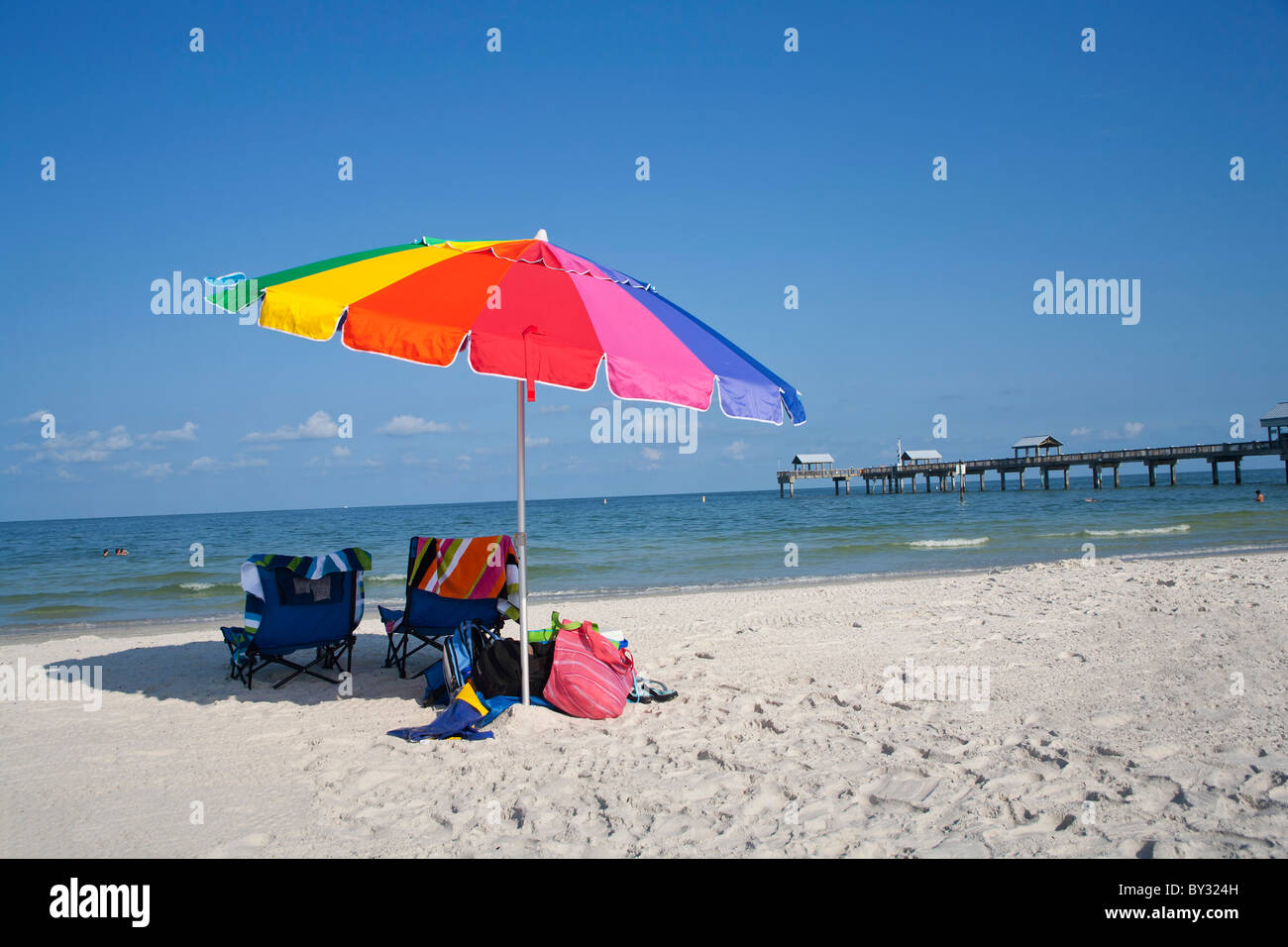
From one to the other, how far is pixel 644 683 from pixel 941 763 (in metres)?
1.95

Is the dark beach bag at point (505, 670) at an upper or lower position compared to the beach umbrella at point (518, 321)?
lower

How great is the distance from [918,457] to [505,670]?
5903 centimetres

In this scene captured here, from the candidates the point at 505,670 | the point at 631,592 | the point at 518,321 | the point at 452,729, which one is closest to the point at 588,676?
the point at 505,670

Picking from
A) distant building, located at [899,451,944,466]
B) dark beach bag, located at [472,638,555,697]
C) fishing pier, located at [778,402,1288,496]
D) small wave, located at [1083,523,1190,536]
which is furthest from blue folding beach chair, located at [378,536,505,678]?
distant building, located at [899,451,944,466]

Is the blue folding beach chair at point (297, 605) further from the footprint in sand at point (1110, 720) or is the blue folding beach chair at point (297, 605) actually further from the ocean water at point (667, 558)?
the ocean water at point (667, 558)

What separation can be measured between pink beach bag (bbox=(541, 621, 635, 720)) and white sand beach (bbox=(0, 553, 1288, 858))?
0.37 feet

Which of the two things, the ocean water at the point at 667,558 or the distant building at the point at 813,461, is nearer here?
the ocean water at the point at 667,558

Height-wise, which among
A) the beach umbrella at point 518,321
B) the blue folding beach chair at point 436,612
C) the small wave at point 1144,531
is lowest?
the small wave at point 1144,531

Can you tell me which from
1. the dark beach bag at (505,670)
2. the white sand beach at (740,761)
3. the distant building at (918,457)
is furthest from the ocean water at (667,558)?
the distant building at (918,457)

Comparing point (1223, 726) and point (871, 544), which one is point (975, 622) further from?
point (871, 544)

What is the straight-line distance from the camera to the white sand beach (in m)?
2.81

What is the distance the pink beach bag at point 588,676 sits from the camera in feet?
Answer: 14.3

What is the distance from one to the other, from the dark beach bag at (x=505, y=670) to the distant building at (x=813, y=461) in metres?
60.4
